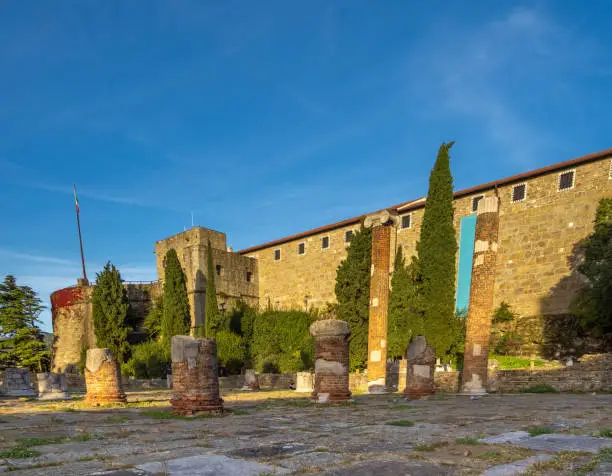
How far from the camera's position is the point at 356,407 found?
9773mm

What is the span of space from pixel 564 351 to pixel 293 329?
13.9m

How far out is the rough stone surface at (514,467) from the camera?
356 centimetres

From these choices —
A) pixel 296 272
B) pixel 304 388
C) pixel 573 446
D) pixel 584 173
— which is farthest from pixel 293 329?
pixel 573 446

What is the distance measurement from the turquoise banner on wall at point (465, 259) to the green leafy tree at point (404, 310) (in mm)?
2380

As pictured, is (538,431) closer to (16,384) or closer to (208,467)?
(208,467)

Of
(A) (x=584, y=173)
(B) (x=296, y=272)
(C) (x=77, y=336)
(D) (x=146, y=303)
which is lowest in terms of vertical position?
(C) (x=77, y=336)

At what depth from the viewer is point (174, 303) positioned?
3092cm

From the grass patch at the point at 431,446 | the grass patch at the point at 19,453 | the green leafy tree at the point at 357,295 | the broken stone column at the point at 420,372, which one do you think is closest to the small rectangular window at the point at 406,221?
the green leafy tree at the point at 357,295

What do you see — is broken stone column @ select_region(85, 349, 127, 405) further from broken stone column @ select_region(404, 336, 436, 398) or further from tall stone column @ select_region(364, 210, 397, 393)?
tall stone column @ select_region(364, 210, 397, 393)

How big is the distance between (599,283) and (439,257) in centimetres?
685

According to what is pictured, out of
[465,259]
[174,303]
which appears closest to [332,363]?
[465,259]

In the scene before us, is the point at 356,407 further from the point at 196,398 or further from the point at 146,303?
the point at 146,303

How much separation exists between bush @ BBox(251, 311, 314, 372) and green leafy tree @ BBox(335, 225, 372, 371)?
3.46m

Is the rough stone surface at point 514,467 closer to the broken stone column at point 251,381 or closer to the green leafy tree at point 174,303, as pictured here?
the broken stone column at point 251,381
